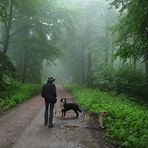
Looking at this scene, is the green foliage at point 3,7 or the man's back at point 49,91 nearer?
the man's back at point 49,91

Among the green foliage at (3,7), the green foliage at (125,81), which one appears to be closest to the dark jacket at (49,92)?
the green foliage at (3,7)

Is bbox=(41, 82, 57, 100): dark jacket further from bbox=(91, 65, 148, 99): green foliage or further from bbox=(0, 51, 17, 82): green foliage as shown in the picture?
bbox=(91, 65, 148, 99): green foliage

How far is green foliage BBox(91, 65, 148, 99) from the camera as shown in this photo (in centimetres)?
3022

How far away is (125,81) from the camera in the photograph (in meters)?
30.9

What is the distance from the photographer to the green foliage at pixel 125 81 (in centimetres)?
3022

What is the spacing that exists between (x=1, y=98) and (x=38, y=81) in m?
29.1

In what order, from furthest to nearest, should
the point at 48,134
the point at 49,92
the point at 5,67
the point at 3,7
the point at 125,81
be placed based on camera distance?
the point at 125,81 < the point at 5,67 < the point at 3,7 < the point at 49,92 < the point at 48,134

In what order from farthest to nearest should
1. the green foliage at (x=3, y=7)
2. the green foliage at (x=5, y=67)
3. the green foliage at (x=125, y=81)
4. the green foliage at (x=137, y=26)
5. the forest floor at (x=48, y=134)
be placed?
the green foliage at (x=125, y=81)
the green foliage at (x=5, y=67)
the green foliage at (x=3, y=7)
the green foliage at (x=137, y=26)
the forest floor at (x=48, y=134)

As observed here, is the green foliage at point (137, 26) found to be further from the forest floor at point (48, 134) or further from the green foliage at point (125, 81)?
the green foliage at point (125, 81)

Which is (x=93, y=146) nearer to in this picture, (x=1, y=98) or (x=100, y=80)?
(x=1, y=98)

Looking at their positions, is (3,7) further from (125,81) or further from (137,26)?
(125,81)

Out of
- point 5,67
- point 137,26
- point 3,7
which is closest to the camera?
point 137,26

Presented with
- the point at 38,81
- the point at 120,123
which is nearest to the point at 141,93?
the point at 120,123

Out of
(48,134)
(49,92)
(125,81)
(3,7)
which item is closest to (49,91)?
(49,92)
